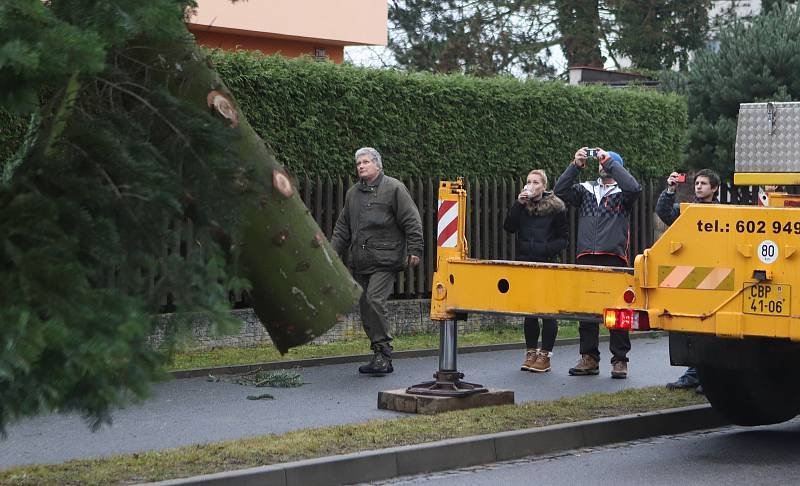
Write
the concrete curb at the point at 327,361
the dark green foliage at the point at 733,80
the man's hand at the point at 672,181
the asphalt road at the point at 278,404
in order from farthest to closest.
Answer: the dark green foliage at the point at 733,80 → the concrete curb at the point at 327,361 → the man's hand at the point at 672,181 → the asphalt road at the point at 278,404

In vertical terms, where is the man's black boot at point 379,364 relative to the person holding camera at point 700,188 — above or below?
below

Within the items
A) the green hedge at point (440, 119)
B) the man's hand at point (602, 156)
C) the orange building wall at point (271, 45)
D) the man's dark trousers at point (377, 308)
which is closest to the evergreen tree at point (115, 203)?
the man's hand at point (602, 156)

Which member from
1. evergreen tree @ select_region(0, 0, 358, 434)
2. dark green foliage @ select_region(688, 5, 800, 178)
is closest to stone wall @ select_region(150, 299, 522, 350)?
evergreen tree @ select_region(0, 0, 358, 434)

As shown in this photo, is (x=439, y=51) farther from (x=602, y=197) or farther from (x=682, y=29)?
(x=602, y=197)

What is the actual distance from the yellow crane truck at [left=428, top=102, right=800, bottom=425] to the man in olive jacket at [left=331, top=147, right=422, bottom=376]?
2246 millimetres

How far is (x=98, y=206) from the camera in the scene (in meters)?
4.11

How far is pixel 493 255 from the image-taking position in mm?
17531

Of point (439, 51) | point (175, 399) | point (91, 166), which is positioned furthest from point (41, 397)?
point (439, 51)

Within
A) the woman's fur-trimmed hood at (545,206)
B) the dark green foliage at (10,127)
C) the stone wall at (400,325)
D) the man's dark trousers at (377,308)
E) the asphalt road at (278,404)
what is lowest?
the asphalt road at (278,404)

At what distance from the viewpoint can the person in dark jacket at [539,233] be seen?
42.3 ft

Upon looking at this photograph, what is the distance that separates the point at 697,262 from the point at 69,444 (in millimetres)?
3939

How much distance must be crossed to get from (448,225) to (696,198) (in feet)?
8.01

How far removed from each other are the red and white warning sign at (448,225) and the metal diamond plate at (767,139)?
6.56 ft

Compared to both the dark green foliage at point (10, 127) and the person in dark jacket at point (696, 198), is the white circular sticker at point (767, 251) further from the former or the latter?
the dark green foliage at point (10, 127)
